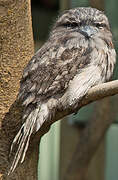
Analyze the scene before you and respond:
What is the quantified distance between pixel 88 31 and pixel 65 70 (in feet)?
1.18

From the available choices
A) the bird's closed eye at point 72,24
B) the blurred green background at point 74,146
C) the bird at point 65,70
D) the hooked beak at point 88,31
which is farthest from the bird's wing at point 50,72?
the blurred green background at point 74,146

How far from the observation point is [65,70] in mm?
3348

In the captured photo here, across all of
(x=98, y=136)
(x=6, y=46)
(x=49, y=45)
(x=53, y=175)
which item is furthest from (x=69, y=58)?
(x=53, y=175)

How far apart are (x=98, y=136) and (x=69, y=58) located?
1813 millimetres

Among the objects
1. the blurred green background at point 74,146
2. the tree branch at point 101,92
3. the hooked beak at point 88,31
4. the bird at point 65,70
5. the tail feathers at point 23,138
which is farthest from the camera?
the blurred green background at point 74,146

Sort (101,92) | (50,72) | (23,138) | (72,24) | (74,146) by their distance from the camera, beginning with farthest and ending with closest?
(74,146) → (72,24) → (50,72) → (23,138) → (101,92)

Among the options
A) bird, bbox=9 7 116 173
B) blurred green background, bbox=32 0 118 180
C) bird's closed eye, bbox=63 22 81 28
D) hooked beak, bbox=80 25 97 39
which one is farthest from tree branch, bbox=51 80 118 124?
blurred green background, bbox=32 0 118 180

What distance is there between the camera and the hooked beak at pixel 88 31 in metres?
3.58

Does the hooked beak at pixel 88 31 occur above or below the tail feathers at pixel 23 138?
above

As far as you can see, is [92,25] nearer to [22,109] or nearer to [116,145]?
[22,109]

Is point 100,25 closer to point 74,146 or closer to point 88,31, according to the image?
point 88,31

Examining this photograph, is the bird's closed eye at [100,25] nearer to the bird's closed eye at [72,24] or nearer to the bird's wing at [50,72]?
the bird's closed eye at [72,24]

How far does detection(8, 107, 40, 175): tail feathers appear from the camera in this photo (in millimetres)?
3059

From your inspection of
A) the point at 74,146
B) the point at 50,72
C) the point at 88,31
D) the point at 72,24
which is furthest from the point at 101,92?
the point at 74,146
